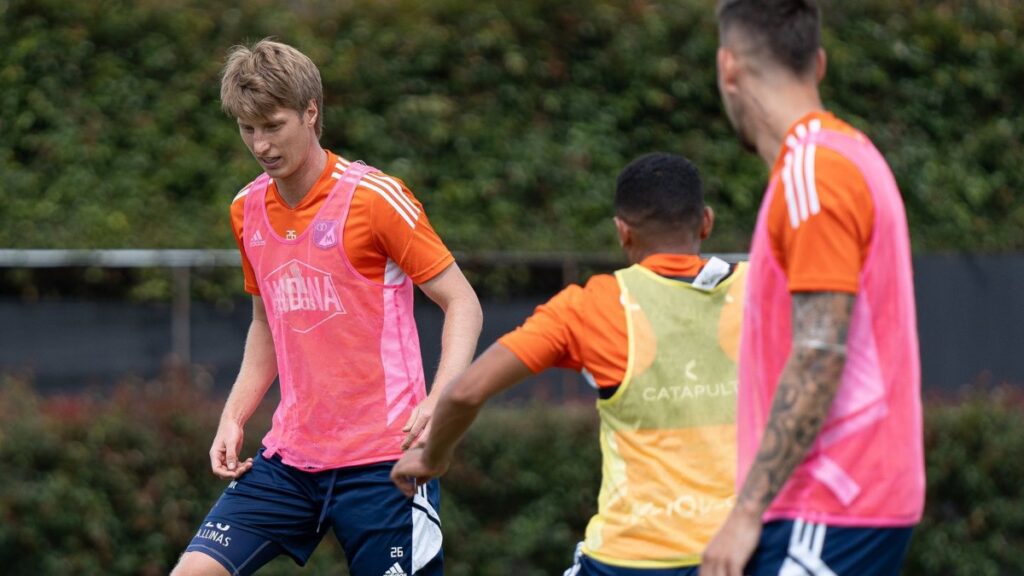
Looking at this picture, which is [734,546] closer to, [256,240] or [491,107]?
[256,240]

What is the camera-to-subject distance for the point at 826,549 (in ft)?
9.61

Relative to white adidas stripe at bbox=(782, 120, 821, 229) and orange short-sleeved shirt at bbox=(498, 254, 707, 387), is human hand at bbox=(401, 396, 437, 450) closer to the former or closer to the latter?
orange short-sleeved shirt at bbox=(498, 254, 707, 387)

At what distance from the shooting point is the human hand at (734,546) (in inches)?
113

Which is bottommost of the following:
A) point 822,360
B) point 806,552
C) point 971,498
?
point 971,498

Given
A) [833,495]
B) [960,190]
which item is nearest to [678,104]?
[960,190]

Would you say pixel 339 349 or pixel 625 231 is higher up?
pixel 625 231

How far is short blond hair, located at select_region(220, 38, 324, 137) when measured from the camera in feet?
15.9

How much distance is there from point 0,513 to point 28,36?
5381 millimetres

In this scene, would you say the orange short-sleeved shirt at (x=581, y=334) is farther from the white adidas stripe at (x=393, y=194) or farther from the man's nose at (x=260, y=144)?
the man's nose at (x=260, y=144)

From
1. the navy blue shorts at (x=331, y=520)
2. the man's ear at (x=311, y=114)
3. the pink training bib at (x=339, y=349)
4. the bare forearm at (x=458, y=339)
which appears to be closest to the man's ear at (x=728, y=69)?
the bare forearm at (x=458, y=339)

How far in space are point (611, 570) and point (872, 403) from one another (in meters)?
1.31

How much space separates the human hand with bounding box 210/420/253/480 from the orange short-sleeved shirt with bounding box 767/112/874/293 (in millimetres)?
2742

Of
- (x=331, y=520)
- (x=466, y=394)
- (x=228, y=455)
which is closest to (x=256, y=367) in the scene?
(x=228, y=455)

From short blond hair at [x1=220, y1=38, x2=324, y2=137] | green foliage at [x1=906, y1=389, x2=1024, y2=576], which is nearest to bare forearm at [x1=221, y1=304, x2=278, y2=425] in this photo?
short blond hair at [x1=220, y1=38, x2=324, y2=137]
